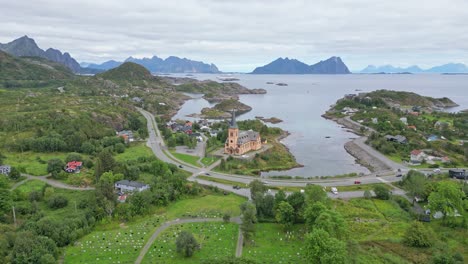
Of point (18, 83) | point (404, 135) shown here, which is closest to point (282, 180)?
point (404, 135)

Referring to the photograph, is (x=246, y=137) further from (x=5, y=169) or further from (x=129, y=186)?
(x=5, y=169)

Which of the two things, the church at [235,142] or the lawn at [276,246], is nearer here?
the lawn at [276,246]

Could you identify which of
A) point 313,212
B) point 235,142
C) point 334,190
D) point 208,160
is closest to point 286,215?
point 313,212

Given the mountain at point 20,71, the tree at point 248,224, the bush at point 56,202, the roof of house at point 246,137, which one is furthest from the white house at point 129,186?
the mountain at point 20,71

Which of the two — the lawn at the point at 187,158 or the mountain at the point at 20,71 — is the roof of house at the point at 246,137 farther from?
the mountain at the point at 20,71

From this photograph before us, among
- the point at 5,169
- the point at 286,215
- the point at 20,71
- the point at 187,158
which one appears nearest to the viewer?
the point at 286,215

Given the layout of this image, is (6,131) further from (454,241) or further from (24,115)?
(454,241)
